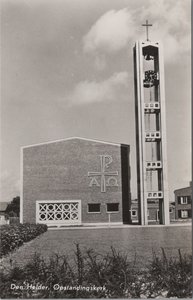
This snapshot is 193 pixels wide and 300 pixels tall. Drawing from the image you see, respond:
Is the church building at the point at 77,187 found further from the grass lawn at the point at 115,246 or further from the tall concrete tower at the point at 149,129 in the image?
the grass lawn at the point at 115,246

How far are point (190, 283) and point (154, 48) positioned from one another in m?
32.8

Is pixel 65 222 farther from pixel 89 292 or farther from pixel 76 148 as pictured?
pixel 89 292

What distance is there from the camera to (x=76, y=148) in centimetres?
4178

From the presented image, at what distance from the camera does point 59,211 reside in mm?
40188

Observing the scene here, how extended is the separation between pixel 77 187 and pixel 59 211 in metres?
2.97

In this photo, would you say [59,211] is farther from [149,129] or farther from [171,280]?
[171,280]

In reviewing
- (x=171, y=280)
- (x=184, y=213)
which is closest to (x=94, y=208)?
(x=184, y=213)

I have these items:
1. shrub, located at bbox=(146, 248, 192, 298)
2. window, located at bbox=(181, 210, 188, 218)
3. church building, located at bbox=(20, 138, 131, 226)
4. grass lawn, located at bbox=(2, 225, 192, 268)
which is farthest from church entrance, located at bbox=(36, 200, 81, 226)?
shrub, located at bbox=(146, 248, 192, 298)

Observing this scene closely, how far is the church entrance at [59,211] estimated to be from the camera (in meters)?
39.9

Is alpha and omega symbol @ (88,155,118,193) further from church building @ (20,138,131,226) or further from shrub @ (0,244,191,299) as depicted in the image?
shrub @ (0,244,191,299)

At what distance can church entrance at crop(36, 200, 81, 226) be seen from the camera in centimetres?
3992

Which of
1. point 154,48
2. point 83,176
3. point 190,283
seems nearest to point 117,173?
point 83,176

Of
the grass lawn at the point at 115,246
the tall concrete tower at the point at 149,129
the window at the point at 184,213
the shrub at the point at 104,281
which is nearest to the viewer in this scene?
the shrub at the point at 104,281

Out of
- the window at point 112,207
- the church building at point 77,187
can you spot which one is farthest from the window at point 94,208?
the window at point 112,207
